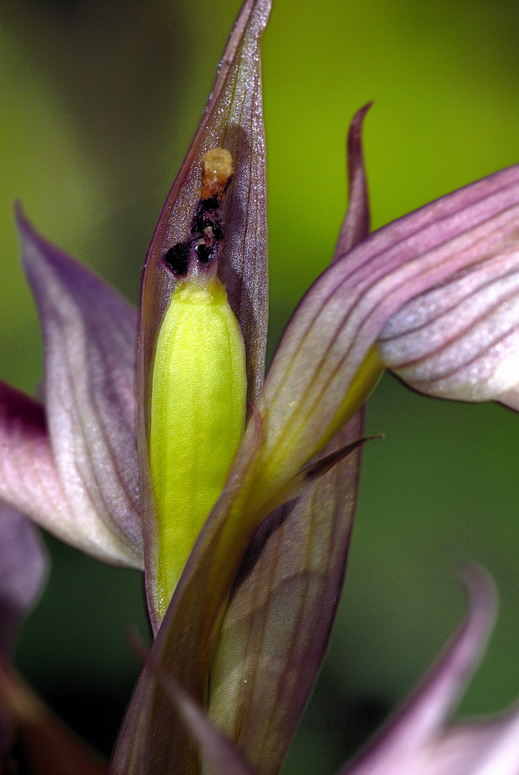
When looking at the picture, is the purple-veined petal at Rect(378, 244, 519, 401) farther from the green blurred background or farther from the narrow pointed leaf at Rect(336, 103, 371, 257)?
the green blurred background

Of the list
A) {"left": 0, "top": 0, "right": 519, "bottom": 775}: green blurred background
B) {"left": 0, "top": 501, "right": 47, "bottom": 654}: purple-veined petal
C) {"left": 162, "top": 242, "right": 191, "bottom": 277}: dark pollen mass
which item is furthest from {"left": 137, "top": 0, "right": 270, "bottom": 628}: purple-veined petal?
{"left": 0, "top": 0, "right": 519, "bottom": 775}: green blurred background

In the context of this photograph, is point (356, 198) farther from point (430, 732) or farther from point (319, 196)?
point (319, 196)

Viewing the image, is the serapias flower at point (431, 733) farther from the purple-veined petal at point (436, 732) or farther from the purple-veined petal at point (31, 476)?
the purple-veined petal at point (31, 476)

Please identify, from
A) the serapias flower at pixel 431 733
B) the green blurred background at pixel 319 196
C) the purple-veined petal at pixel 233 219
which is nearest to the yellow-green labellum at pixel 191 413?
the purple-veined petal at pixel 233 219

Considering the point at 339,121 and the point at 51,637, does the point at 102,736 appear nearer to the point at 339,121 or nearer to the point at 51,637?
the point at 51,637

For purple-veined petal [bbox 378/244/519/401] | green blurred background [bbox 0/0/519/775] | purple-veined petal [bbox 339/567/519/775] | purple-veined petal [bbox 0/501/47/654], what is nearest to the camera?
purple-veined petal [bbox 339/567/519/775]

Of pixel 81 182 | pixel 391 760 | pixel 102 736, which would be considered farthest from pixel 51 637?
pixel 391 760
